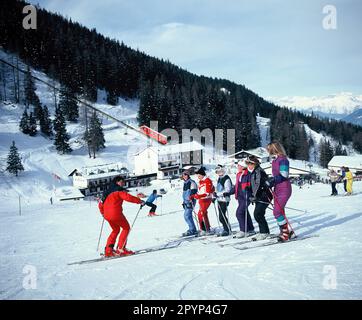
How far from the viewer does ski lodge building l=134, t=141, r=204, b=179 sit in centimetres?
5931

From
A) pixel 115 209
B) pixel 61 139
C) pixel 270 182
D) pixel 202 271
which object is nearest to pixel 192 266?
pixel 202 271

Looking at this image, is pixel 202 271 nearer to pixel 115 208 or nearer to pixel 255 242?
pixel 255 242

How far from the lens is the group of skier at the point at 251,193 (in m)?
7.01

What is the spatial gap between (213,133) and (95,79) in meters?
42.0

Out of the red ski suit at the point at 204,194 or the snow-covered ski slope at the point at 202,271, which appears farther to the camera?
the red ski suit at the point at 204,194

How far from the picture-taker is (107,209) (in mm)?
7062

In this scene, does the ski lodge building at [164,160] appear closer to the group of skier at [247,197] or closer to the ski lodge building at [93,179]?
the ski lodge building at [93,179]

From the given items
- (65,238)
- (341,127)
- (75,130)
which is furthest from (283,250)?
(341,127)

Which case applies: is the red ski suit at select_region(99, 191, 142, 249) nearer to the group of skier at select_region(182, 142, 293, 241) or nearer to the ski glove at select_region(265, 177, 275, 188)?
the group of skier at select_region(182, 142, 293, 241)

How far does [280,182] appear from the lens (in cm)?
702

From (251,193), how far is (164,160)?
5321cm

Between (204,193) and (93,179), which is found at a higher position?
(204,193)

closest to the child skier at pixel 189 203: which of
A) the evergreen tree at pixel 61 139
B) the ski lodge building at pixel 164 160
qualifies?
the ski lodge building at pixel 164 160
